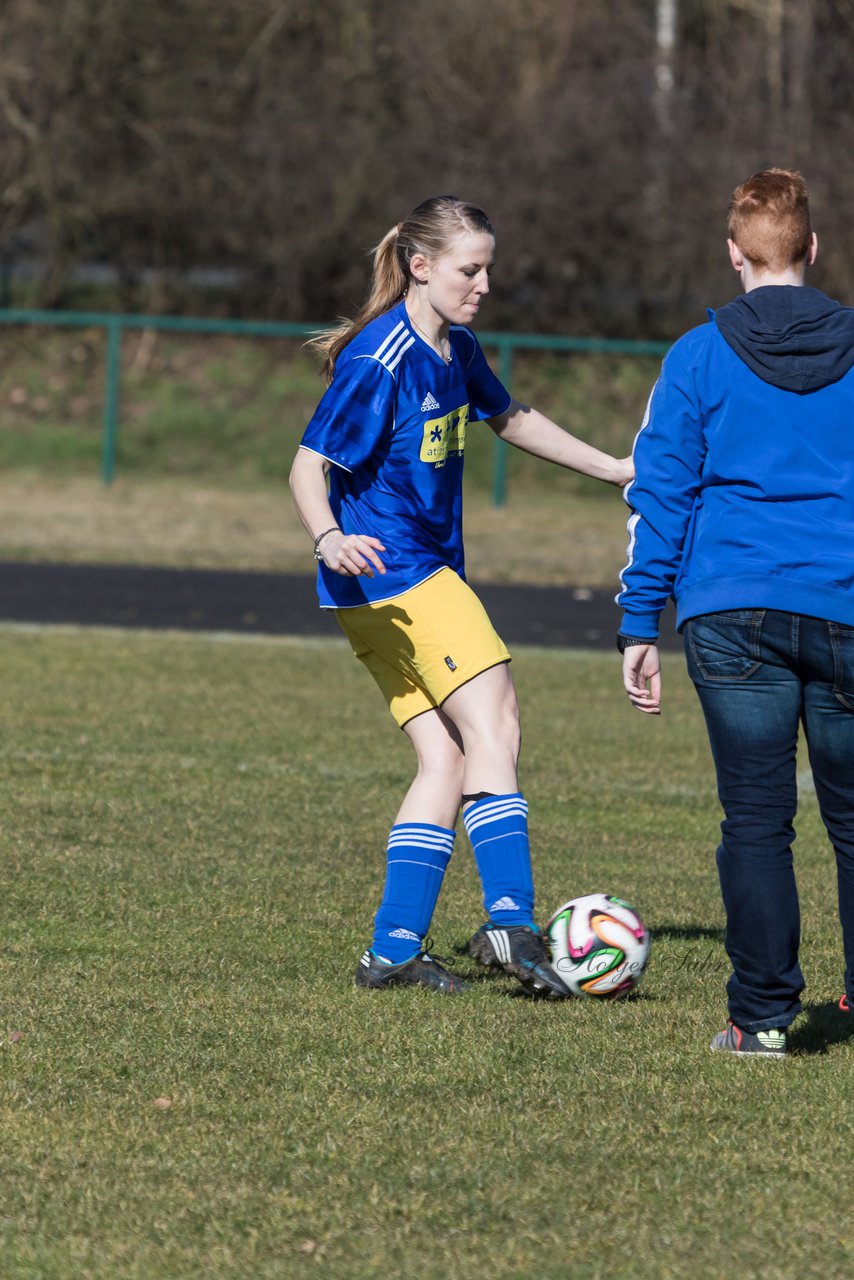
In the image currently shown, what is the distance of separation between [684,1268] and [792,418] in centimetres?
183

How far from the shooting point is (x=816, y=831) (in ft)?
24.7

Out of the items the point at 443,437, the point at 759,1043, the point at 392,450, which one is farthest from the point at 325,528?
the point at 759,1043

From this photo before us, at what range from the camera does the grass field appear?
10.6ft

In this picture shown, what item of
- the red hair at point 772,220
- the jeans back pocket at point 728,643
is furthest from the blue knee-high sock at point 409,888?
the red hair at point 772,220

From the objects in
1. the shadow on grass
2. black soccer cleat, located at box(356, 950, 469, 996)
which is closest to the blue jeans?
the shadow on grass

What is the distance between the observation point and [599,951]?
4848 millimetres

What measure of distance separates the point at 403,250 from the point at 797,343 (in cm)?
135

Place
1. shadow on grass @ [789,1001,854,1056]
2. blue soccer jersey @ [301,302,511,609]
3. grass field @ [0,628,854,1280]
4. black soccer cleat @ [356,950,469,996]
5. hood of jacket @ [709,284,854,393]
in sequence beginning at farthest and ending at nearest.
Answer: black soccer cleat @ [356,950,469,996], blue soccer jersey @ [301,302,511,609], shadow on grass @ [789,1001,854,1056], hood of jacket @ [709,284,854,393], grass field @ [0,628,854,1280]

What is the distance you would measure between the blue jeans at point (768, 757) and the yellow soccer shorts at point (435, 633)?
845 millimetres

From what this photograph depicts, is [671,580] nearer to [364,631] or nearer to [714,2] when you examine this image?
[364,631]

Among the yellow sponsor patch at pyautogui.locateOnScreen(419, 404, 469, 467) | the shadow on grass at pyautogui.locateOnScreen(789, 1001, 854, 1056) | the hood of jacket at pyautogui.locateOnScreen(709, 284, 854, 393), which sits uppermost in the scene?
the hood of jacket at pyautogui.locateOnScreen(709, 284, 854, 393)

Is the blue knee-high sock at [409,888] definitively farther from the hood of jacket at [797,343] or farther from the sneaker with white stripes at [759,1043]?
the hood of jacket at [797,343]

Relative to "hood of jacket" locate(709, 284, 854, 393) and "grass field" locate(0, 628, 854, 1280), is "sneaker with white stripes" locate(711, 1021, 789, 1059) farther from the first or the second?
"hood of jacket" locate(709, 284, 854, 393)

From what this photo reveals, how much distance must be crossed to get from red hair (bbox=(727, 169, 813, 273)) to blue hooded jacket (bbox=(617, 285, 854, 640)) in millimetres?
71
